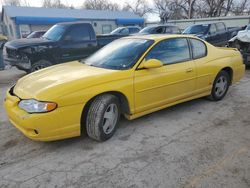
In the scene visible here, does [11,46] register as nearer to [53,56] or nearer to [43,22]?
[53,56]

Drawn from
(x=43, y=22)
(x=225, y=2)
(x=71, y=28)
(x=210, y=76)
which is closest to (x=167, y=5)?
(x=225, y=2)

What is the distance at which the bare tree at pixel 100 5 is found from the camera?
6750cm

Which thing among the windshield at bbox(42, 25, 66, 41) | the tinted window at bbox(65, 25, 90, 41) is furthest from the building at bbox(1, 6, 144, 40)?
the tinted window at bbox(65, 25, 90, 41)

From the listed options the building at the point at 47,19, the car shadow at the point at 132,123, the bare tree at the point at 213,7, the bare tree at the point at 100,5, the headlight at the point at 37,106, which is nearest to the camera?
the headlight at the point at 37,106

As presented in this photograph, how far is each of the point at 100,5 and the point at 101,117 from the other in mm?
68203

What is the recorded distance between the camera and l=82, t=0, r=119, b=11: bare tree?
67500 mm

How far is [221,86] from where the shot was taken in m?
5.63

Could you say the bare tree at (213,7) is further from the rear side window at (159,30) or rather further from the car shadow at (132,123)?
the car shadow at (132,123)

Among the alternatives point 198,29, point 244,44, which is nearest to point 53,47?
point 244,44

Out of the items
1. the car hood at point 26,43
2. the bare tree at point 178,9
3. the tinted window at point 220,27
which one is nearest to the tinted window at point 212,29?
the tinted window at point 220,27

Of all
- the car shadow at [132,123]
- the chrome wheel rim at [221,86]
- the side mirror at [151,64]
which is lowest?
the car shadow at [132,123]

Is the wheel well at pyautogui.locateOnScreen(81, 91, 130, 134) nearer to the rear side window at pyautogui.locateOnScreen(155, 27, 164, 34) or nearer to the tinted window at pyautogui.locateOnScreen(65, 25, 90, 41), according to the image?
the tinted window at pyautogui.locateOnScreen(65, 25, 90, 41)

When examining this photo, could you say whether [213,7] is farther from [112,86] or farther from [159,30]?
[112,86]

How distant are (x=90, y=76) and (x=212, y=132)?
2.10m
